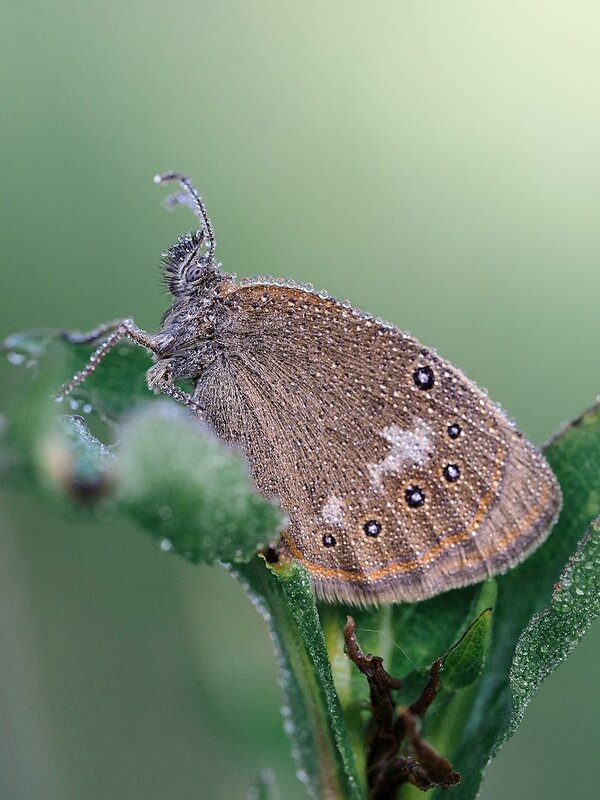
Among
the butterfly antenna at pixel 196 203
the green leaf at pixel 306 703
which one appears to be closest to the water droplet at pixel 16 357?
the green leaf at pixel 306 703

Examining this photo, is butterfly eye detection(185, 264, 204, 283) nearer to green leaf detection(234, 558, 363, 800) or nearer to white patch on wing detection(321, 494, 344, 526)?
white patch on wing detection(321, 494, 344, 526)

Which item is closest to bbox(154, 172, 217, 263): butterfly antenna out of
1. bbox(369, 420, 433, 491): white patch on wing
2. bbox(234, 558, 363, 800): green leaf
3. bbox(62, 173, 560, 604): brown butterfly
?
bbox(62, 173, 560, 604): brown butterfly

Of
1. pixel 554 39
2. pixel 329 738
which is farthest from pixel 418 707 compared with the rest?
pixel 554 39

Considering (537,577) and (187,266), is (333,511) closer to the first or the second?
(537,577)

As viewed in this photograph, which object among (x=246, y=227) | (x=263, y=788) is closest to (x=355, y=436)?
(x=263, y=788)

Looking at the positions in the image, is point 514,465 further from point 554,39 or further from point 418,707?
point 554,39

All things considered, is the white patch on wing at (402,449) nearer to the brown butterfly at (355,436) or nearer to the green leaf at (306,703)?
the brown butterfly at (355,436)

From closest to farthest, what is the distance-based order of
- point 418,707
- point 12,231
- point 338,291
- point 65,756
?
point 418,707, point 65,756, point 12,231, point 338,291
